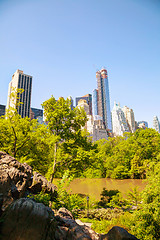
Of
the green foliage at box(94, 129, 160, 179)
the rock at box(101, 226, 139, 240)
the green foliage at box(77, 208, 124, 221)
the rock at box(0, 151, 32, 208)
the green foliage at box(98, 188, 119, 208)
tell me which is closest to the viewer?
the rock at box(101, 226, 139, 240)

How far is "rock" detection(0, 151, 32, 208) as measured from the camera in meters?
5.78

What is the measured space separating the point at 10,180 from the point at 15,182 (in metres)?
0.50

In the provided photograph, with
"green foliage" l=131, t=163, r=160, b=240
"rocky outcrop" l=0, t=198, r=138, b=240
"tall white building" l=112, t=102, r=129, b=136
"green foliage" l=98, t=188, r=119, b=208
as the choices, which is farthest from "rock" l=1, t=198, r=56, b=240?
"tall white building" l=112, t=102, r=129, b=136

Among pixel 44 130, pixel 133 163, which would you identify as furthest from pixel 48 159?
pixel 133 163

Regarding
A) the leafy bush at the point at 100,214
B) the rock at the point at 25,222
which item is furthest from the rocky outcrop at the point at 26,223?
the leafy bush at the point at 100,214

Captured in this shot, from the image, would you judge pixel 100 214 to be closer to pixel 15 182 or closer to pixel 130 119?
pixel 15 182

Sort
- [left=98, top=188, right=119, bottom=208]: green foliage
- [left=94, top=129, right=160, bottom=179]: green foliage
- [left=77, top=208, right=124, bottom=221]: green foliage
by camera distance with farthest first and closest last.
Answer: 1. [left=94, top=129, right=160, bottom=179]: green foliage
2. [left=98, top=188, right=119, bottom=208]: green foliage
3. [left=77, top=208, right=124, bottom=221]: green foliage

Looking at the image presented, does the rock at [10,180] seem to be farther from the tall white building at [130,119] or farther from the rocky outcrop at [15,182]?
the tall white building at [130,119]

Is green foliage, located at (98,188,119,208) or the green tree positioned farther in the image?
green foliage, located at (98,188,119,208)

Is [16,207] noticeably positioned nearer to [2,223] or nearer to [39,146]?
[2,223]

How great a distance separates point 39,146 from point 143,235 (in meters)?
11.1

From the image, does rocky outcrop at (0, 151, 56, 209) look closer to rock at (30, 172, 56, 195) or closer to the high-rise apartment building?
rock at (30, 172, 56, 195)

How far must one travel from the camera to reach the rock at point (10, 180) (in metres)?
5.78

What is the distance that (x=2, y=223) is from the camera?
145 inches
